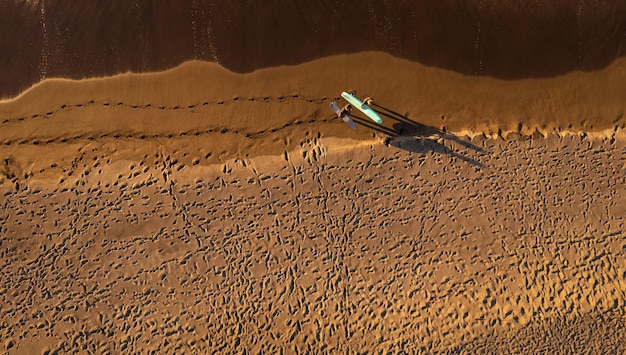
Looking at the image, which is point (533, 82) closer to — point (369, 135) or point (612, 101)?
point (612, 101)

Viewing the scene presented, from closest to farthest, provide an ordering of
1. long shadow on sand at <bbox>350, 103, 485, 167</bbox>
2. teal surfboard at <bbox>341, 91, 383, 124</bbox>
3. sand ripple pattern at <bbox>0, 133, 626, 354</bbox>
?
sand ripple pattern at <bbox>0, 133, 626, 354</bbox>, teal surfboard at <bbox>341, 91, 383, 124</bbox>, long shadow on sand at <bbox>350, 103, 485, 167</bbox>

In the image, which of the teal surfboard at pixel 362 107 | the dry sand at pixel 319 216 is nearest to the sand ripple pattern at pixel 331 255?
the dry sand at pixel 319 216

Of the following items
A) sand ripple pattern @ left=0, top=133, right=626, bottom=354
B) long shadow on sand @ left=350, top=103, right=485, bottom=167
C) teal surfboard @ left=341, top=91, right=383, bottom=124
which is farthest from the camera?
long shadow on sand @ left=350, top=103, right=485, bottom=167

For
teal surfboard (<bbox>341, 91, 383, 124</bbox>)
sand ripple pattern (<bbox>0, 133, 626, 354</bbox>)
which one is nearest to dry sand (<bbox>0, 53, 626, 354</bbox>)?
sand ripple pattern (<bbox>0, 133, 626, 354</bbox>)

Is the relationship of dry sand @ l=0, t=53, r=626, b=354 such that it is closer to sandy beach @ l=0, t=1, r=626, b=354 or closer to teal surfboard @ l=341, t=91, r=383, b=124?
sandy beach @ l=0, t=1, r=626, b=354

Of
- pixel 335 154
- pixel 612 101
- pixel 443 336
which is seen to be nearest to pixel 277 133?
pixel 335 154

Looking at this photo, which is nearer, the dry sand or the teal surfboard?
the dry sand

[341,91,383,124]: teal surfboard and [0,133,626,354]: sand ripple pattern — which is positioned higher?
[341,91,383,124]: teal surfboard
